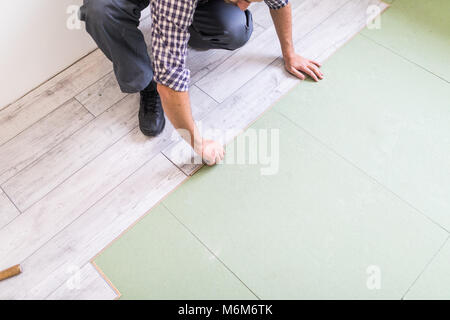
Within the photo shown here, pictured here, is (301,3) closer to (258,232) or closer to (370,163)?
(370,163)

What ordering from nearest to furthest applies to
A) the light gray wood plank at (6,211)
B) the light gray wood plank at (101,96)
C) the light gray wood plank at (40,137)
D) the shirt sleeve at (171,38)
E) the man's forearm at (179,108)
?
the shirt sleeve at (171,38)
the man's forearm at (179,108)
the light gray wood plank at (6,211)
the light gray wood plank at (40,137)
the light gray wood plank at (101,96)

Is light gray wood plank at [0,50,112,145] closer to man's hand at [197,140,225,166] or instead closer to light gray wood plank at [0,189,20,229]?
light gray wood plank at [0,189,20,229]

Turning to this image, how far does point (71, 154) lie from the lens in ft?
4.19

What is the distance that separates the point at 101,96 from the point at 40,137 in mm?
278

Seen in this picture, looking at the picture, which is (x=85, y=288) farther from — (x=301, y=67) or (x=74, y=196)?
(x=301, y=67)

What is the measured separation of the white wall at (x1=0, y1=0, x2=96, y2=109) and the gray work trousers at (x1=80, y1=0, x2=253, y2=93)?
0.74 feet

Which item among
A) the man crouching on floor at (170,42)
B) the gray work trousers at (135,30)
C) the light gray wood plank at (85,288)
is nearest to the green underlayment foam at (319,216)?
the light gray wood plank at (85,288)

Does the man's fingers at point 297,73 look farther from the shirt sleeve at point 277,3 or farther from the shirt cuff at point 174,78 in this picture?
the shirt cuff at point 174,78

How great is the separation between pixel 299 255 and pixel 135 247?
51cm

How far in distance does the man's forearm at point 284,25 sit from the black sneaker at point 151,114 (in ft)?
1.66

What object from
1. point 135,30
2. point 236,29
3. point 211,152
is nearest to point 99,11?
point 135,30

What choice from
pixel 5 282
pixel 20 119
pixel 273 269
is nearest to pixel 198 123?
pixel 273 269

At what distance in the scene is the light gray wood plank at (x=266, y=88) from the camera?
1.28 meters

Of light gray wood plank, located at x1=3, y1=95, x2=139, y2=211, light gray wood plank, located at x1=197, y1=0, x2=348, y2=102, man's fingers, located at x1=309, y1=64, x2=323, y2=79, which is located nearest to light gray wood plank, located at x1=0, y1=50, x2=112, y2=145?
light gray wood plank, located at x1=3, y1=95, x2=139, y2=211
